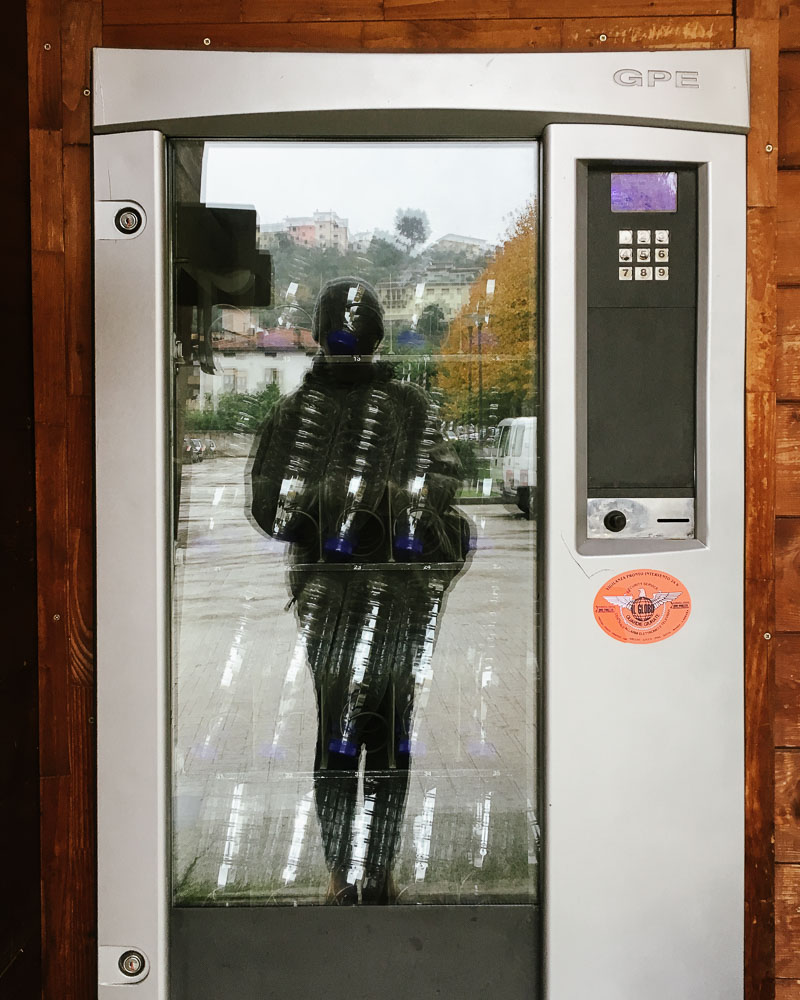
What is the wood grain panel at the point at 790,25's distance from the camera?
143 cm

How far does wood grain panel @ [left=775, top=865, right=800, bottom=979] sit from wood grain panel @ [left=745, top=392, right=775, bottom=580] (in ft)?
1.78

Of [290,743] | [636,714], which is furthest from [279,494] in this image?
[636,714]

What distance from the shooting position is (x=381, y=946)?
→ 146 cm

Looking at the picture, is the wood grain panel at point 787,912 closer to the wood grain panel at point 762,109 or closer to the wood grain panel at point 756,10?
the wood grain panel at point 762,109

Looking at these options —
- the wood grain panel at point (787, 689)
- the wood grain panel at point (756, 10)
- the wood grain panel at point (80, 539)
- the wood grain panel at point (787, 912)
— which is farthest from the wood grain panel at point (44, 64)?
the wood grain panel at point (787, 912)

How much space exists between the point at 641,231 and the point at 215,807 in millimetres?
1244

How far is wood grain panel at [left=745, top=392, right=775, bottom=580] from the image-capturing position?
144cm

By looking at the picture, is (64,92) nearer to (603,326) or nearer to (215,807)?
(603,326)

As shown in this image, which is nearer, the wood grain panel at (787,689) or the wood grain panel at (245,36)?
the wood grain panel at (245,36)

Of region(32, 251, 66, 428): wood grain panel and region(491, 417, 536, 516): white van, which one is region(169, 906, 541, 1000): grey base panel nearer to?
region(491, 417, 536, 516): white van

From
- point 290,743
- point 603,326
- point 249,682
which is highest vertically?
point 603,326

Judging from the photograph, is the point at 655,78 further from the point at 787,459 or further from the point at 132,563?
the point at 132,563

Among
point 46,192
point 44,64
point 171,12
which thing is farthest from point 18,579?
point 171,12

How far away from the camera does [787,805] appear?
4.93 ft
